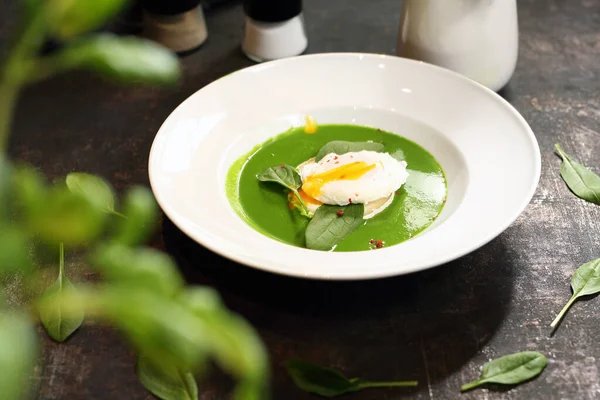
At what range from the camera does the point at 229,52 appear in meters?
1.86

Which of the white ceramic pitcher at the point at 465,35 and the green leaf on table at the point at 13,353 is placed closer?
the green leaf on table at the point at 13,353

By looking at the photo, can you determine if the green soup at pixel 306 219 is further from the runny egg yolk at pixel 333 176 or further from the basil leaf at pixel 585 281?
the basil leaf at pixel 585 281

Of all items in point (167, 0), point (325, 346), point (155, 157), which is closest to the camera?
point (325, 346)

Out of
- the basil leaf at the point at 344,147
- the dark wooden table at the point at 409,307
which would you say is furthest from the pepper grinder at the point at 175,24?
the basil leaf at the point at 344,147

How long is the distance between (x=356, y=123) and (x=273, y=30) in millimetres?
459

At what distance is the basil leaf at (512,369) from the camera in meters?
0.90

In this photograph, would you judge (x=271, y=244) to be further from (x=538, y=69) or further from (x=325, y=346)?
(x=538, y=69)

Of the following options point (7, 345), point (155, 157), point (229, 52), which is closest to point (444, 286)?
point (155, 157)

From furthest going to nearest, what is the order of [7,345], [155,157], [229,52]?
[229,52], [155,157], [7,345]

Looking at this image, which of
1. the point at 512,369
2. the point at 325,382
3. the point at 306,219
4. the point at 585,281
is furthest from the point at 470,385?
the point at 306,219

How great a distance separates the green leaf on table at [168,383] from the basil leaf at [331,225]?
1.08 ft

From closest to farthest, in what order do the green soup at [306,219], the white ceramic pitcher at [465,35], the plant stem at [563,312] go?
the plant stem at [563,312], the green soup at [306,219], the white ceramic pitcher at [465,35]

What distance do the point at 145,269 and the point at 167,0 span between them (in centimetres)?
160

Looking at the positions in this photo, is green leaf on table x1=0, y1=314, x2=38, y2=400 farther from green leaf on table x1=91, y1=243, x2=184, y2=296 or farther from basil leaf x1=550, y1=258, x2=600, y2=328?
basil leaf x1=550, y1=258, x2=600, y2=328
